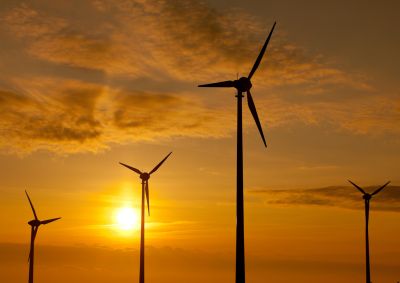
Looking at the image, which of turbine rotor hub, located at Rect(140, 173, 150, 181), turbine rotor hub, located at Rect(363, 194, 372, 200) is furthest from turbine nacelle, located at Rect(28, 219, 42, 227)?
turbine rotor hub, located at Rect(363, 194, 372, 200)

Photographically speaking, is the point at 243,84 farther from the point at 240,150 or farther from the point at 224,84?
the point at 240,150

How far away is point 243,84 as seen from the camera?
73750 millimetres

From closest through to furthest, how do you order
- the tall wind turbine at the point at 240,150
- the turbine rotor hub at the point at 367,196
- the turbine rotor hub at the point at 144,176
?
the tall wind turbine at the point at 240,150, the turbine rotor hub at the point at 144,176, the turbine rotor hub at the point at 367,196

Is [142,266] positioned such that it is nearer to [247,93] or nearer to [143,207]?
[143,207]

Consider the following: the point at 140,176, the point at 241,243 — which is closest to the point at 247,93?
the point at 241,243

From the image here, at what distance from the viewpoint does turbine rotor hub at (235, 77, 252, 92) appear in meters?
73.6

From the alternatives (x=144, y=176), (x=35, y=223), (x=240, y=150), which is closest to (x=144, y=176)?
(x=144, y=176)

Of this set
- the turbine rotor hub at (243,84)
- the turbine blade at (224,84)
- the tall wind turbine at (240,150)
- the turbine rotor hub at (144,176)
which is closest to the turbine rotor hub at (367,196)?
the turbine rotor hub at (144,176)

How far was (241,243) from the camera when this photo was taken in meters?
63.1

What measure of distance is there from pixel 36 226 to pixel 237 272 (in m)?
88.5

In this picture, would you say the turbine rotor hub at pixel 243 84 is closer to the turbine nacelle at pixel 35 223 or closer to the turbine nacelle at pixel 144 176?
the turbine nacelle at pixel 144 176

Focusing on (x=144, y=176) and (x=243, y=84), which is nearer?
(x=243, y=84)

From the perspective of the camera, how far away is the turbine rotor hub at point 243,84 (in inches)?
2899

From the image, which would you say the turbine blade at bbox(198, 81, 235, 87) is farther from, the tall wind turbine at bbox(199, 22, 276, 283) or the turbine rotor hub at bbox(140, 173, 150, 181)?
the turbine rotor hub at bbox(140, 173, 150, 181)
